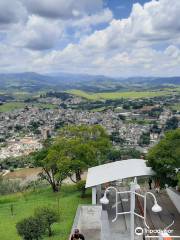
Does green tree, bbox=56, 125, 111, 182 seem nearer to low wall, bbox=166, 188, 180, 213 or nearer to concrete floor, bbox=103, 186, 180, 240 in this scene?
concrete floor, bbox=103, 186, 180, 240

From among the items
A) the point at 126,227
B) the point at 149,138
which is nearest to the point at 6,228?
the point at 126,227

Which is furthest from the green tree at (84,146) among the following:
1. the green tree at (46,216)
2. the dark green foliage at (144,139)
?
the dark green foliage at (144,139)

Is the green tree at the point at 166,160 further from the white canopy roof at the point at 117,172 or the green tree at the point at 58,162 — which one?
the green tree at the point at 58,162

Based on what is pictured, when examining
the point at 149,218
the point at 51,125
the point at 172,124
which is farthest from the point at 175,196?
the point at 51,125

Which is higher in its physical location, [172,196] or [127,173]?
[127,173]

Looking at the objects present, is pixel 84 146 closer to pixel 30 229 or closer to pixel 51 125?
pixel 30 229

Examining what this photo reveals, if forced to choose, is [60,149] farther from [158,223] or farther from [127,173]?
[158,223]

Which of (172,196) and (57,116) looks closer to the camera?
(172,196)
